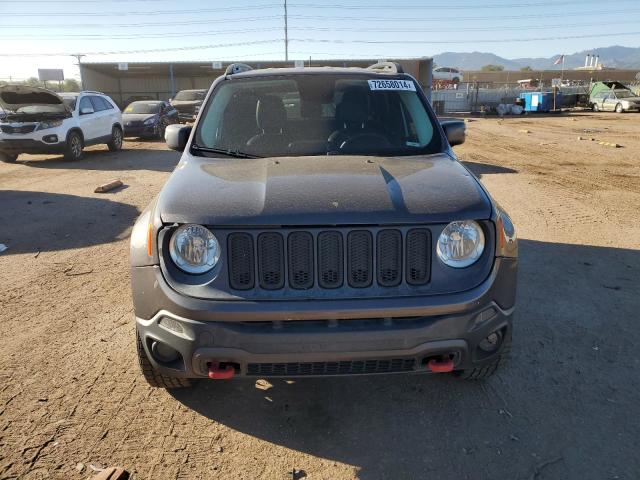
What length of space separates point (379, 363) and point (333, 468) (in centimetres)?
57

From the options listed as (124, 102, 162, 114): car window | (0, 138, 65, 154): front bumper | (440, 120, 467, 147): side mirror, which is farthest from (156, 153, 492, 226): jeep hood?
(124, 102, 162, 114): car window

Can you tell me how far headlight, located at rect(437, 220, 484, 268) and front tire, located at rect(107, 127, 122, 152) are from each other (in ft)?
52.6

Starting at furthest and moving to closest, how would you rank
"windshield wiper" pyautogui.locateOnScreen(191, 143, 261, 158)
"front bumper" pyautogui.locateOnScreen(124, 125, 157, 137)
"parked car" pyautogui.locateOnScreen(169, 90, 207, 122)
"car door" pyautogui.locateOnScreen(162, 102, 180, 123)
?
"parked car" pyautogui.locateOnScreen(169, 90, 207, 122), "car door" pyautogui.locateOnScreen(162, 102, 180, 123), "front bumper" pyautogui.locateOnScreen(124, 125, 157, 137), "windshield wiper" pyautogui.locateOnScreen(191, 143, 261, 158)

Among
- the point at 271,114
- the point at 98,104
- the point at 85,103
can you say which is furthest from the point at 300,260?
the point at 98,104

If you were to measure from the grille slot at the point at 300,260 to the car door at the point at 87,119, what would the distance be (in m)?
14.0

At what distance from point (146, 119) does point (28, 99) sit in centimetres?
653

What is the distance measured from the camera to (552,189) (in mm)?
9914

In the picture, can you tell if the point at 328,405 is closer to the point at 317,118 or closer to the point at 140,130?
the point at 317,118

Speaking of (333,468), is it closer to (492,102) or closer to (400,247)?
(400,247)

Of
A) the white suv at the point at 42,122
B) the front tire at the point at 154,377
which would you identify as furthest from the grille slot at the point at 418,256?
the white suv at the point at 42,122

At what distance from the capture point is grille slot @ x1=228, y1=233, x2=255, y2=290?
8.50ft

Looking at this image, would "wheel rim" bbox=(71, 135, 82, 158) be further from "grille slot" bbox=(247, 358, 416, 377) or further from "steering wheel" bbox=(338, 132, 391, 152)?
"grille slot" bbox=(247, 358, 416, 377)

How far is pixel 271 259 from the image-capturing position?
8.52 feet

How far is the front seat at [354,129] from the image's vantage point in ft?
12.4
